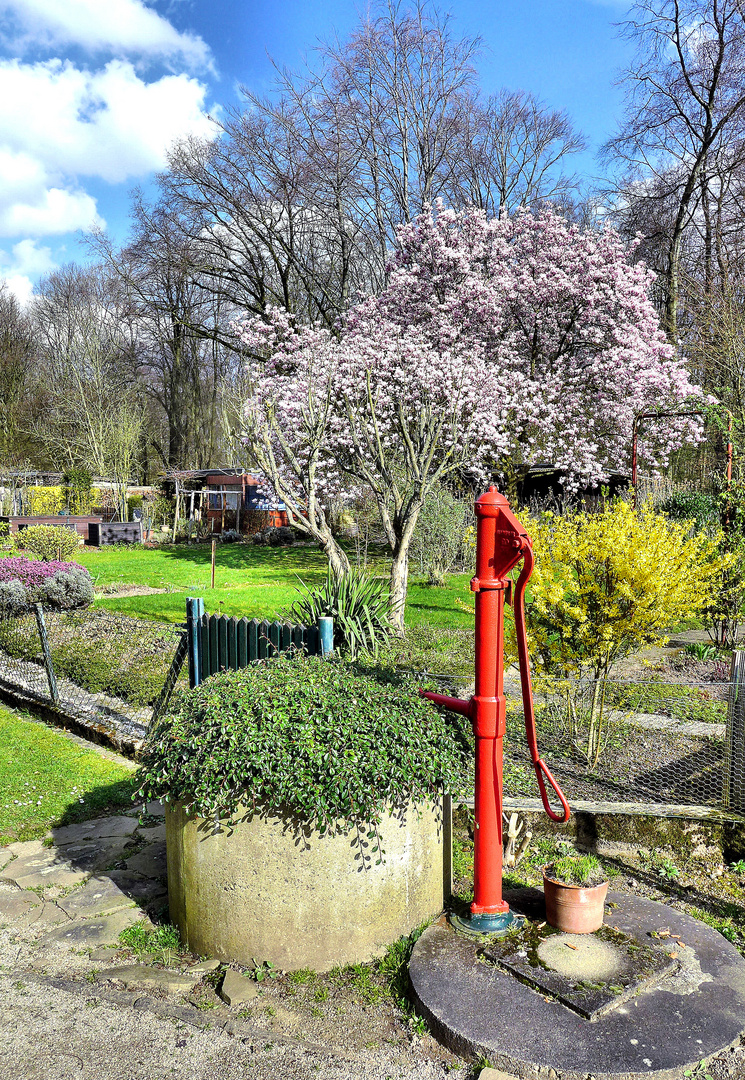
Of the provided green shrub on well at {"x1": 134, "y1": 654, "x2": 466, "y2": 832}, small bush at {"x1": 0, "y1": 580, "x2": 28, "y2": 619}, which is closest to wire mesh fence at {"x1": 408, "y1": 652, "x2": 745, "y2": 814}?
green shrub on well at {"x1": 134, "y1": 654, "x2": 466, "y2": 832}

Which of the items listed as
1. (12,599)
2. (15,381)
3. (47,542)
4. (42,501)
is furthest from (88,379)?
(12,599)

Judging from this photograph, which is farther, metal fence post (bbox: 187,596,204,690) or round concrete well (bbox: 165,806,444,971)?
metal fence post (bbox: 187,596,204,690)

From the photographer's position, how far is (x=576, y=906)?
339 cm

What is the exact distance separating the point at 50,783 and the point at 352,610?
9.79 ft

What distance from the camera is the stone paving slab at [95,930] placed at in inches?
148

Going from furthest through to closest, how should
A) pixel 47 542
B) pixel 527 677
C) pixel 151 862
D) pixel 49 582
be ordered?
pixel 47 542 < pixel 49 582 < pixel 151 862 < pixel 527 677

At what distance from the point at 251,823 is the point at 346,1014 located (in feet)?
2.75

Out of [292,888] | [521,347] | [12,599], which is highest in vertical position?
[521,347]

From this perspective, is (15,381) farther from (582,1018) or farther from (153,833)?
(582,1018)

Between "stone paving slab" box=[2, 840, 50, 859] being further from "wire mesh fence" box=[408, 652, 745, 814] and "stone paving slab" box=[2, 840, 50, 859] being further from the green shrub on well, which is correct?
"wire mesh fence" box=[408, 652, 745, 814]

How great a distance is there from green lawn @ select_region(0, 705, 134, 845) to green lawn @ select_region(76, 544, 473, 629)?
454 centimetres

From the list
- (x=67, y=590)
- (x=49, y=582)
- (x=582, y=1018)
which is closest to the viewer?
(x=582, y=1018)

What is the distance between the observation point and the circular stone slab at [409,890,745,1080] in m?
2.67

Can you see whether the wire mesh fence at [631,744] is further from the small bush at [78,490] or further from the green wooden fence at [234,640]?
the small bush at [78,490]
